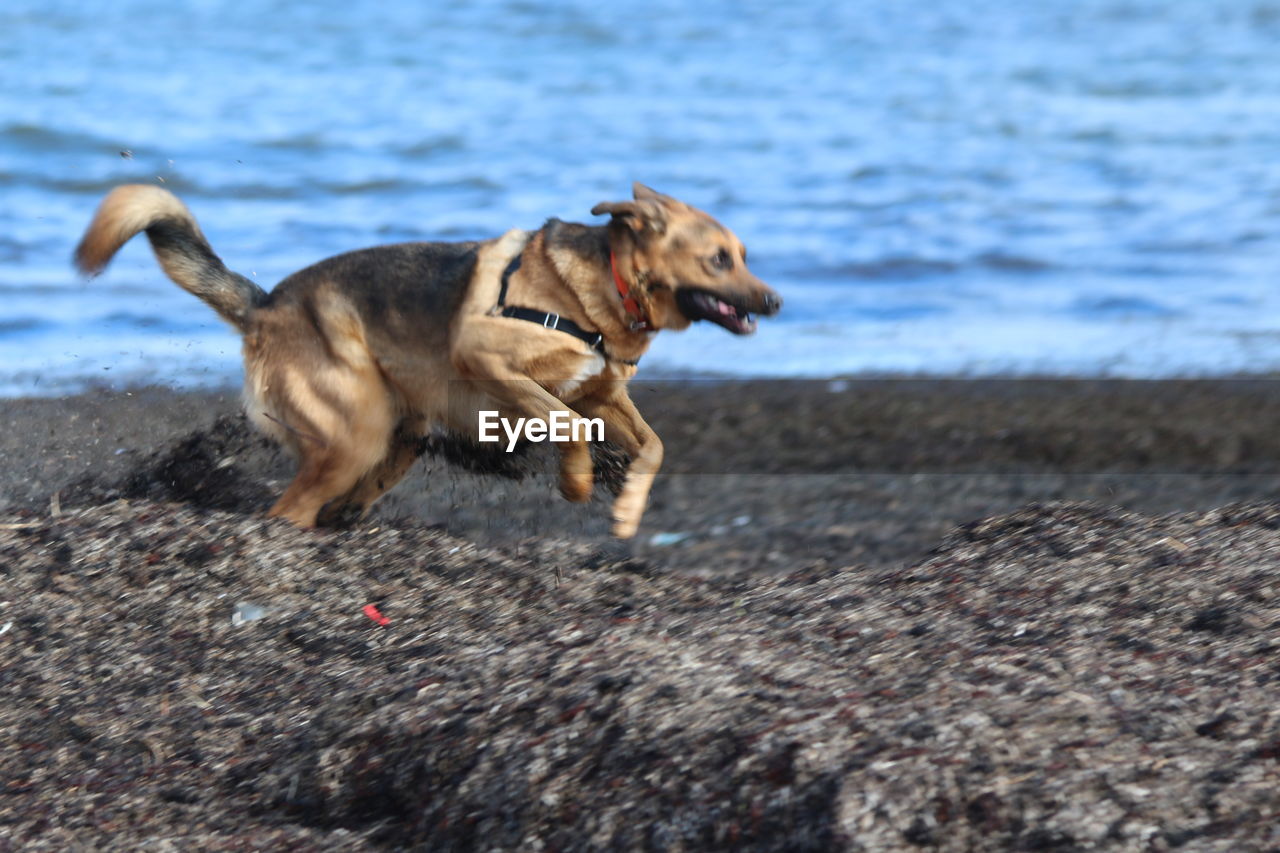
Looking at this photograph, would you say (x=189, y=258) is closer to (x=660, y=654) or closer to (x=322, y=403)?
(x=322, y=403)

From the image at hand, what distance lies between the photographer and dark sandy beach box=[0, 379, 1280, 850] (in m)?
2.77

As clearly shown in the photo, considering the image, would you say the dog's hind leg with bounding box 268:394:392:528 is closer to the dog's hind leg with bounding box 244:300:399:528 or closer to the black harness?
the dog's hind leg with bounding box 244:300:399:528

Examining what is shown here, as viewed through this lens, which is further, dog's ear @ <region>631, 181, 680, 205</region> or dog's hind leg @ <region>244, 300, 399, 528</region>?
dog's hind leg @ <region>244, 300, 399, 528</region>

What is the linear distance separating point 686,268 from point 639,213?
234 millimetres

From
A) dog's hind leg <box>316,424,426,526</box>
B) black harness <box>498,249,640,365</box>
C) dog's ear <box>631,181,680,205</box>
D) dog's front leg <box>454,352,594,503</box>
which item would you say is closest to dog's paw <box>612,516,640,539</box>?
dog's front leg <box>454,352,594,503</box>

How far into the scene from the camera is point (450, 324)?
16.1 ft

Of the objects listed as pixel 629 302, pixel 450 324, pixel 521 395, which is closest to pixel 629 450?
pixel 521 395

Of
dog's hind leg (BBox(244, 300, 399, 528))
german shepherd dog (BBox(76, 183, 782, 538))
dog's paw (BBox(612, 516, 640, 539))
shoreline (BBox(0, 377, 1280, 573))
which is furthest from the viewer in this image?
shoreline (BBox(0, 377, 1280, 573))

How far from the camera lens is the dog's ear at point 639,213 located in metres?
4.60

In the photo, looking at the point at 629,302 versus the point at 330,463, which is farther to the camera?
the point at 330,463

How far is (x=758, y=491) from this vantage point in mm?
5867

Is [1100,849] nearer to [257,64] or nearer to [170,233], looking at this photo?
[170,233]

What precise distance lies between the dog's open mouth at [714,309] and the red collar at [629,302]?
0.14 meters

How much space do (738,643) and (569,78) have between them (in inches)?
754
